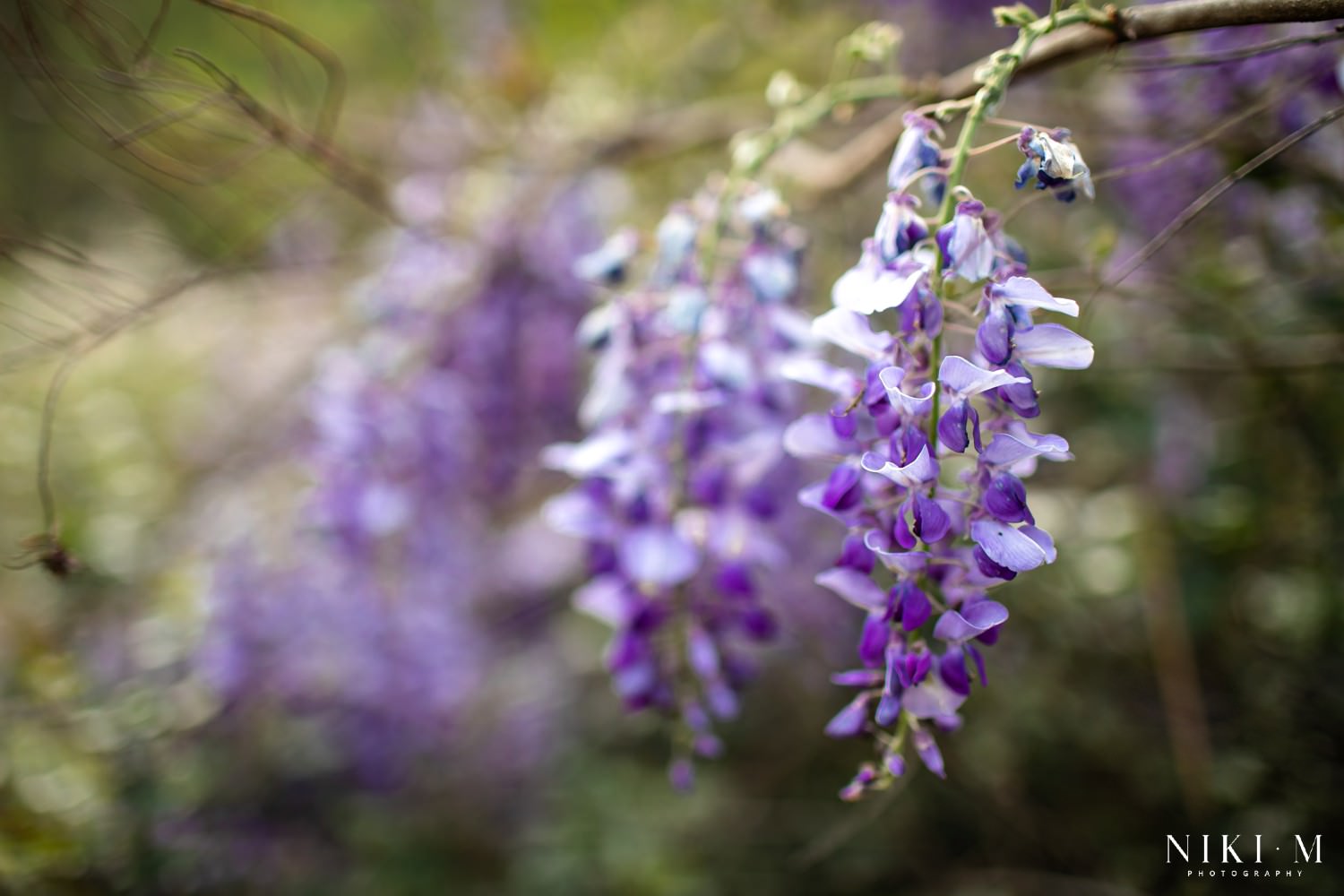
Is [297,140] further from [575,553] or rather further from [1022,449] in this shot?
[575,553]

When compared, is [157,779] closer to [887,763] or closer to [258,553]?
[258,553]

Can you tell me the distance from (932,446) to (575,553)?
61.5 inches

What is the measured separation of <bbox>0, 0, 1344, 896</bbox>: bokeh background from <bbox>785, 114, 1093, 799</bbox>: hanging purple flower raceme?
36 centimetres

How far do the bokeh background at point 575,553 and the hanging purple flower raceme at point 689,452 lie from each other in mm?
188

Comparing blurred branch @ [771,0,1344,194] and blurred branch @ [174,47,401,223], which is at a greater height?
blurred branch @ [174,47,401,223]

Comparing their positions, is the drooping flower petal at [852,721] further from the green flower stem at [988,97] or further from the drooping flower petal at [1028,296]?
the drooping flower petal at [1028,296]

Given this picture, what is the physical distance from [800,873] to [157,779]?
3.77 feet

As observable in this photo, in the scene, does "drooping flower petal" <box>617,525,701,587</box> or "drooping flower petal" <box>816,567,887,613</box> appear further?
"drooping flower petal" <box>617,525,701,587</box>

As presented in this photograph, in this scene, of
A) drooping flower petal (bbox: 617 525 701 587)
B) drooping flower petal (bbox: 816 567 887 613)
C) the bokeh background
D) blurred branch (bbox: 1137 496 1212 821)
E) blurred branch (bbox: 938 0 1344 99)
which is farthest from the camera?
blurred branch (bbox: 1137 496 1212 821)

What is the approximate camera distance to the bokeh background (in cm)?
115

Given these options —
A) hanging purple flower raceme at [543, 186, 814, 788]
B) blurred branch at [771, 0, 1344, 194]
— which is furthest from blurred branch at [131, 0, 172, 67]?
blurred branch at [771, 0, 1344, 194]

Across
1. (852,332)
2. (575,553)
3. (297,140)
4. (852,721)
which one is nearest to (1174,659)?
(852,721)

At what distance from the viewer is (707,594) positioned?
91cm

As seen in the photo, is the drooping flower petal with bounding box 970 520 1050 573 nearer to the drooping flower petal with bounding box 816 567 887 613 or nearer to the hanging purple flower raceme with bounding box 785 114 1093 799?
the hanging purple flower raceme with bounding box 785 114 1093 799
